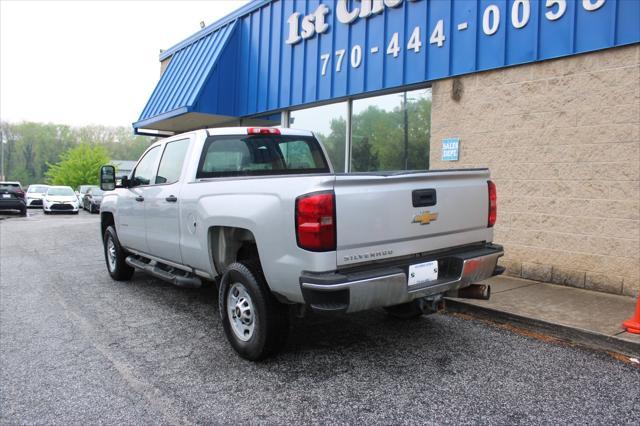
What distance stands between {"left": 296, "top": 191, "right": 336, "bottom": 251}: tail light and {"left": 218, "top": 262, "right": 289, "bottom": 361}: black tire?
70cm

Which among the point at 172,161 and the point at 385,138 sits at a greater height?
the point at 385,138

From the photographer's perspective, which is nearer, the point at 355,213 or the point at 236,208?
the point at 355,213

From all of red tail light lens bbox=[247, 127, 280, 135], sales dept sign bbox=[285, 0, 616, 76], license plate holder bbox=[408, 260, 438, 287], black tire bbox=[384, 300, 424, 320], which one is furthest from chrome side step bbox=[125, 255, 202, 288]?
sales dept sign bbox=[285, 0, 616, 76]

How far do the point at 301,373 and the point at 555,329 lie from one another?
248cm

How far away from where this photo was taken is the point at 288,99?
10633mm

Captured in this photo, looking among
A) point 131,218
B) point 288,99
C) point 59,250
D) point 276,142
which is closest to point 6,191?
point 59,250

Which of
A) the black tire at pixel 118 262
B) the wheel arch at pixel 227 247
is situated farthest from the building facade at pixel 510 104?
the black tire at pixel 118 262

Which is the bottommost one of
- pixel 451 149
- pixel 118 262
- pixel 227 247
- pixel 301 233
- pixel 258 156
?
pixel 118 262

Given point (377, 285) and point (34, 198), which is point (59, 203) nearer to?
point (34, 198)

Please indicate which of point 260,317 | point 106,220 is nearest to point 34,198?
point 106,220

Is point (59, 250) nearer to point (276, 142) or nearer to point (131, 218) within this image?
point (131, 218)

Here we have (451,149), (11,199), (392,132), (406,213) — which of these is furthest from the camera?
(11,199)

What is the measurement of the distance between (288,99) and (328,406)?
839cm

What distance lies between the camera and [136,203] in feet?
19.5
